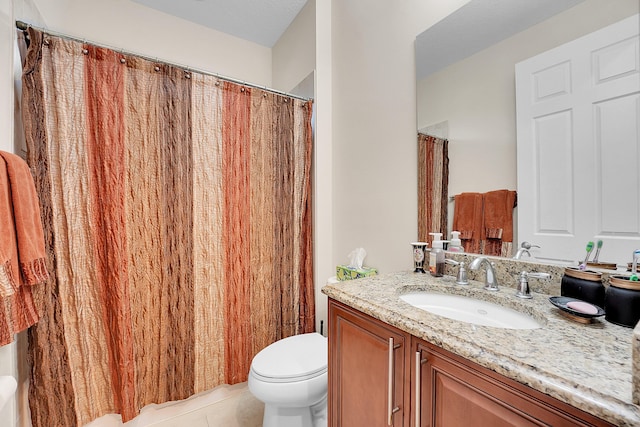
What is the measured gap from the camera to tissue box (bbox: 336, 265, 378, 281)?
149 cm

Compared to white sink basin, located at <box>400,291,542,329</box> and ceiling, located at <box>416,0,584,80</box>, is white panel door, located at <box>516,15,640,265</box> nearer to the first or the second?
ceiling, located at <box>416,0,584,80</box>

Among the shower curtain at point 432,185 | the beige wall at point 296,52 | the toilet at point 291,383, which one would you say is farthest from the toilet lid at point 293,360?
the beige wall at point 296,52

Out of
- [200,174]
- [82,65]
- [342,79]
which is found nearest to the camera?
[82,65]

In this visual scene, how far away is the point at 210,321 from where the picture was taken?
1.61 meters

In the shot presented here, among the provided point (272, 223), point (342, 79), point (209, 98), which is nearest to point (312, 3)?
point (342, 79)

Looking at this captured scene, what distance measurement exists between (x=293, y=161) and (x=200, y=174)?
2.01ft

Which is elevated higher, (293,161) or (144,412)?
(293,161)

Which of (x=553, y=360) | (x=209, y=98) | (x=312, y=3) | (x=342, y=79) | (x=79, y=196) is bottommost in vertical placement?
(x=553, y=360)

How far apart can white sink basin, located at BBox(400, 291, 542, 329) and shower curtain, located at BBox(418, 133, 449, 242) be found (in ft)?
1.08

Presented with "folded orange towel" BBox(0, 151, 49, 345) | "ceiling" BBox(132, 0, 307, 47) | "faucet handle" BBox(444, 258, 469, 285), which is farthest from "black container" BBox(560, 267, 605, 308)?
"ceiling" BBox(132, 0, 307, 47)

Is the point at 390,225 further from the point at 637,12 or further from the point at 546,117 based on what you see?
the point at 637,12

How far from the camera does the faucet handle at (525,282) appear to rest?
2.87 feet

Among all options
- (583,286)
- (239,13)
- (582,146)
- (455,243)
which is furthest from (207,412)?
(239,13)

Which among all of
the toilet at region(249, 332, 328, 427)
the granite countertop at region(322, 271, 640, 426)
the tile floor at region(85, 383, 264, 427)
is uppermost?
the granite countertop at region(322, 271, 640, 426)
